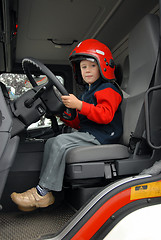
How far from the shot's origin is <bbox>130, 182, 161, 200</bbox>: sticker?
1215mm

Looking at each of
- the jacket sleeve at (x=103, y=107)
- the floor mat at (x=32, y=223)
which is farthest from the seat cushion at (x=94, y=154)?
the floor mat at (x=32, y=223)

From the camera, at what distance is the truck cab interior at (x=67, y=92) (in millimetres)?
1352

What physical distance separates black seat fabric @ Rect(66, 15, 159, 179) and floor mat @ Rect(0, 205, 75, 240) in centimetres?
25

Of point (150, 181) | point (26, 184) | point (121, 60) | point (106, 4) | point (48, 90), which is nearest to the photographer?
point (150, 181)

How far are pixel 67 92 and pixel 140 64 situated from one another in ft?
1.62

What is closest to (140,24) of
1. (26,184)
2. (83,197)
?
(83,197)

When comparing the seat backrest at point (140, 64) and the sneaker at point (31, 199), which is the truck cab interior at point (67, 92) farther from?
the sneaker at point (31, 199)

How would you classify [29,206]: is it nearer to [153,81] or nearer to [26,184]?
[26,184]

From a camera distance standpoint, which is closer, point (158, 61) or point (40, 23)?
point (158, 61)

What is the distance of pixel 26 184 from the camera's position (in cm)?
171

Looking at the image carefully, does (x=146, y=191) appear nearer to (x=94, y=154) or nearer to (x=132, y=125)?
(x=94, y=154)

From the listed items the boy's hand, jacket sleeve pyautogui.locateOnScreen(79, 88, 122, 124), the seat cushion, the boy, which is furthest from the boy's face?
the seat cushion

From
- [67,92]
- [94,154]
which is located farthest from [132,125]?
[67,92]

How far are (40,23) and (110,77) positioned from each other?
2.46 feet
